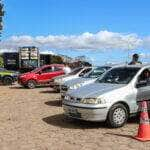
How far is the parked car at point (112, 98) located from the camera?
37.0ft

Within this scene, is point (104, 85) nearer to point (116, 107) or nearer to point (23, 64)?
point (116, 107)

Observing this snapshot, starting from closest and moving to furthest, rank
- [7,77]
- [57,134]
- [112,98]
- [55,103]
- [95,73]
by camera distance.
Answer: [57,134] → [112,98] → [55,103] → [95,73] → [7,77]

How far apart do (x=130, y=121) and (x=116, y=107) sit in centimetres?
127

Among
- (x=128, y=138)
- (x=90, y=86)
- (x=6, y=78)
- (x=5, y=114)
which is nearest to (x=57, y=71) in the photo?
(x=6, y=78)

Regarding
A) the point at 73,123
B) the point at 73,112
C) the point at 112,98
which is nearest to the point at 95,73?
the point at 73,123

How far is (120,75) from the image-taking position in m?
12.6

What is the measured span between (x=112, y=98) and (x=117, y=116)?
490 mm

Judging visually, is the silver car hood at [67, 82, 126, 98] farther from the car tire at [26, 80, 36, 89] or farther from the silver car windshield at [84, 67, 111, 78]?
the car tire at [26, 80, 36, 89]

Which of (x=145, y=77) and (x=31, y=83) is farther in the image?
(x=31, y=83)

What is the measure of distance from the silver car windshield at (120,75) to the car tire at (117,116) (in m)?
0.89

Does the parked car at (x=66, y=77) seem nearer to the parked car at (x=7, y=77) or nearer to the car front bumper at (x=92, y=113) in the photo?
the car front bumper at (x=92, y=113)

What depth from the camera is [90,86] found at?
12430 mm

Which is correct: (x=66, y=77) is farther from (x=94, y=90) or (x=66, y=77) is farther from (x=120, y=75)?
(x=94, y=90)

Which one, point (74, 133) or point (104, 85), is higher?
point (104, 85)
